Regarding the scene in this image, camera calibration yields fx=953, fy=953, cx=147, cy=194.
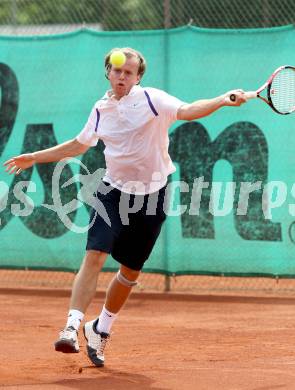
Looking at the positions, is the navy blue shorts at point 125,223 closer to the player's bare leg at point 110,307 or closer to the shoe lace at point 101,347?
the player's bare leg at point 110,307

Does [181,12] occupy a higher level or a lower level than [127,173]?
higher

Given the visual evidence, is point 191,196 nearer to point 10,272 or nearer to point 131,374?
point 10,272

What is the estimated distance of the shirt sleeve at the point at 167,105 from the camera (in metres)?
5.43

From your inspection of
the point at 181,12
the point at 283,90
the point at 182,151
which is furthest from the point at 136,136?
the point at 181,12

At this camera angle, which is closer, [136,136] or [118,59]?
[118,59]

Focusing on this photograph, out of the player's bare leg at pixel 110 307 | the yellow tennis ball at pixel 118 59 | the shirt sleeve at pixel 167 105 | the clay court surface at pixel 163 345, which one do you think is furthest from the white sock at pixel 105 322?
the yellow tennis ball at pixel 118 59

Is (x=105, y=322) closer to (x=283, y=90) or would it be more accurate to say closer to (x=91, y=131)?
(x=91, y=131)

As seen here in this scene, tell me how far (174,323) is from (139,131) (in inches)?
102

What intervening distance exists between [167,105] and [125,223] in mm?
744

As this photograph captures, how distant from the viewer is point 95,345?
18.9 ft

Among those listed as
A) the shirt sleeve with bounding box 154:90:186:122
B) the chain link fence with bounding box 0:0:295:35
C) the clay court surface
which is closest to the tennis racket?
the shirt sleeve with bounding box 154:90:186:122

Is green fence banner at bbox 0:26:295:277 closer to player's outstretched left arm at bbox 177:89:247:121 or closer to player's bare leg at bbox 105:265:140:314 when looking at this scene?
player's bare leg at bbox 105:265:140:314

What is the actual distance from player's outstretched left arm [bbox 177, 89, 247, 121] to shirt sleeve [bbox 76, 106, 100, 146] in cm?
56

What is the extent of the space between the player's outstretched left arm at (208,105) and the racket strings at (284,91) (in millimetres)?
841
